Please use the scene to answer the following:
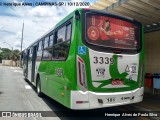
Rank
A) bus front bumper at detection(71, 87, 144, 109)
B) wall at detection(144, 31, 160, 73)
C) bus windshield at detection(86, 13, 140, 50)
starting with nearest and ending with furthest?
bus front bumper at detection(71, 87, 144, 109)
bus windshield at detection(86, 13, 140, 50)
wall at detection(144, 31, 160, 73)

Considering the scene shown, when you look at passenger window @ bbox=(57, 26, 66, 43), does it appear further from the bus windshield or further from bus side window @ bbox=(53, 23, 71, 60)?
the bus windshield

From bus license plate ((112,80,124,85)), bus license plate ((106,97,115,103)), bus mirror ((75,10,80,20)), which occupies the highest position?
bus mirror ((75,10,80,20))

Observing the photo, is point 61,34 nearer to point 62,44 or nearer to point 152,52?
point 62,44

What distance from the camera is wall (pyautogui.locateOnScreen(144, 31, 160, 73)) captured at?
11.7 metres

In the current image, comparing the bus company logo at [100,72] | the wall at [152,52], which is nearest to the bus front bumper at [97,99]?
the bus company logo at [100,72]

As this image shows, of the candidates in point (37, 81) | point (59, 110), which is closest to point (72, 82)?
point (59, 110)

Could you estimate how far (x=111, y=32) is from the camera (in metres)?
6.29

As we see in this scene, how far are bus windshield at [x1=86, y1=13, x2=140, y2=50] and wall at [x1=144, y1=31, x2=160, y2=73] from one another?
17.6 feet

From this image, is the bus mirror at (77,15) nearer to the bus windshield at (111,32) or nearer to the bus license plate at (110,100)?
the bus windshield at (111,32)

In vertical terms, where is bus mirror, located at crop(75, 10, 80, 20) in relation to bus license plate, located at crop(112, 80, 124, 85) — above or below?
above

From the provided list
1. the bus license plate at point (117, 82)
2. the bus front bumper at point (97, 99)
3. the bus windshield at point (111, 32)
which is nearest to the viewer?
the bus front bumper at point (97, 99)

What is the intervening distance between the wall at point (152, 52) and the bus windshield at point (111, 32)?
17.6ft

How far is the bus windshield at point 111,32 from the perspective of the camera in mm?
5973

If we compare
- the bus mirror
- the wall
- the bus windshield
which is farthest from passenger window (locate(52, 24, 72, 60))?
the wall
